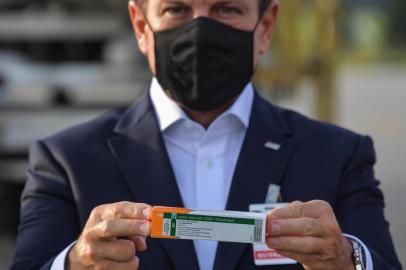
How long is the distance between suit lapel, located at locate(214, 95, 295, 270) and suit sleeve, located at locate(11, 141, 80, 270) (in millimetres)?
382

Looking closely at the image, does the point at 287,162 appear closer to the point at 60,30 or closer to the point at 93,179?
the point at 93,179

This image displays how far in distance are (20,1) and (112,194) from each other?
15.6ft

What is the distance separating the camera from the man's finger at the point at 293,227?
6.56 feet

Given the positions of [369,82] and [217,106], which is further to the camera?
[369,82]

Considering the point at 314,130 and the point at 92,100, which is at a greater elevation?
the point at 314,130

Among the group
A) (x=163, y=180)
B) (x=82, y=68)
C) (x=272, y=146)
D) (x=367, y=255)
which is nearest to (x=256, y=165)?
(x=272, y=146)

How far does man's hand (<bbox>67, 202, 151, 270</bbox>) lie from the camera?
200 centimetres

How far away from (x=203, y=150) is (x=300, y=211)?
493 mm

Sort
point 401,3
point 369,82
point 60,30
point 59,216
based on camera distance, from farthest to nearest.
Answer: point 401,3 < point 369,82 < point 60,30 < point 59,216

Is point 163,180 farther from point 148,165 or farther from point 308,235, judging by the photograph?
point 308,235

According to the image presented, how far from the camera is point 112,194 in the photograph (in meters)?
2.42

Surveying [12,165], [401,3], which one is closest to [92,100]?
[12,165]

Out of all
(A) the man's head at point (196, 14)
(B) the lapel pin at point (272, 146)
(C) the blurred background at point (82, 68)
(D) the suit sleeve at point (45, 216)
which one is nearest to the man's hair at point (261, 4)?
(A) the man's head at point (196, 14)

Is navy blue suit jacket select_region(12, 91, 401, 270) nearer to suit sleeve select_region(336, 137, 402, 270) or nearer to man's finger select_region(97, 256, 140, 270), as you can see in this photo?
suit sleeve select_region(336, 137, 402, 270)
